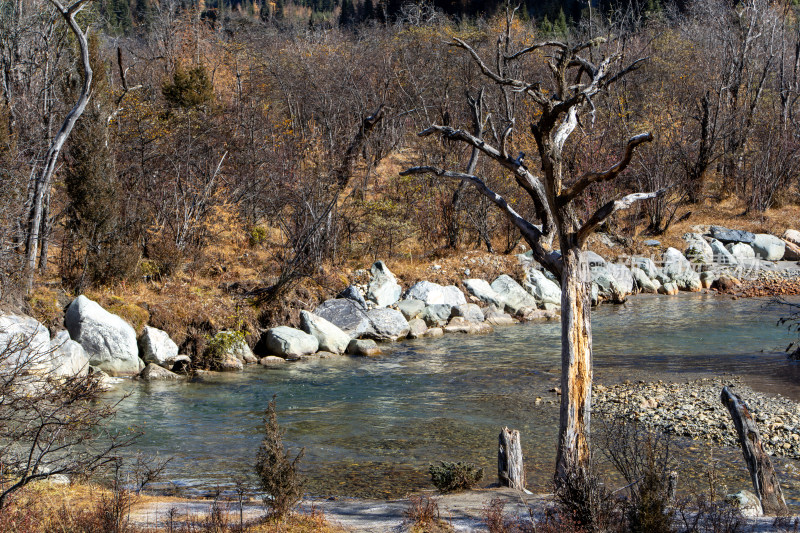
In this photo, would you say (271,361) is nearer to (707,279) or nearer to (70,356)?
(70,356)

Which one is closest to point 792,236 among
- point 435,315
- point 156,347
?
point 435,315

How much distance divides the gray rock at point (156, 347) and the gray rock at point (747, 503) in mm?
11220

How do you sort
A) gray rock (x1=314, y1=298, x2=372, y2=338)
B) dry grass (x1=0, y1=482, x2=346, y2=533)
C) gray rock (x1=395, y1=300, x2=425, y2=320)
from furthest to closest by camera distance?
gray rock (x1=395, y1=300, x2=425, y2=320) < gray rock (x1=314, y1=298, x2=372, y2=338) < dry grass (x1=0, y1=482, x2=346, y2=533)

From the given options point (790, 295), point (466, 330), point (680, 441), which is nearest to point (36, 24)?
point (466, 330)

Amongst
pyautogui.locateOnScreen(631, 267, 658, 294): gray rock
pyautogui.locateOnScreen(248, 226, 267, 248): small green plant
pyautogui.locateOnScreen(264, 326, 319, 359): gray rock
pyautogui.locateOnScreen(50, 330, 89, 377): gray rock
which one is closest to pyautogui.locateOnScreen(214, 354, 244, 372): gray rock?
pyautogui.locateOnScreen(264, 326, 319, 359): gray rock

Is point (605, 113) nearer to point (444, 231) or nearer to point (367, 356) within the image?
point (444, 231)

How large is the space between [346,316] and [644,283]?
36.9ft

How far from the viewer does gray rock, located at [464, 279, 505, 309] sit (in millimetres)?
21000

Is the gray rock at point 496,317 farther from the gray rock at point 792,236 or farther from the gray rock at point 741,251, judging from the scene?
the gray rock at point 792,236

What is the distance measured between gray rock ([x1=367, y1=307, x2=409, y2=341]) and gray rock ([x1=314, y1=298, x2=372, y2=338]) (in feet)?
0.60

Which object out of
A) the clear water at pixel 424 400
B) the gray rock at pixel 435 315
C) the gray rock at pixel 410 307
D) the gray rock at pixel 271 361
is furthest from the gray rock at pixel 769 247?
the gray rock at pixel 271 361

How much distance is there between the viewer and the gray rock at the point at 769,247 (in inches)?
1039

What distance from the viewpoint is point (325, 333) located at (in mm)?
17109

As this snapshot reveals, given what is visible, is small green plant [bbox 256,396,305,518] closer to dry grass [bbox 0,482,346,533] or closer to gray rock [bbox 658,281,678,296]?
dry grass [bbox 0,482,346,533]
